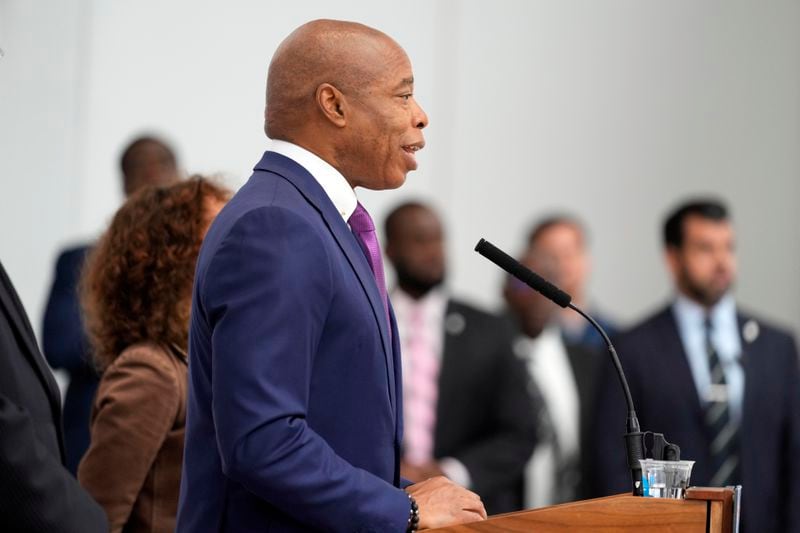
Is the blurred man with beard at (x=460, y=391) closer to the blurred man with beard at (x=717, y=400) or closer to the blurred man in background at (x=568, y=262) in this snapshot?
the blurred man with beard at (x=717, y=400)

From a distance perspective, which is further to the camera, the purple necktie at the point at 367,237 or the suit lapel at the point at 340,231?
the purple necktie at the point at 367,237

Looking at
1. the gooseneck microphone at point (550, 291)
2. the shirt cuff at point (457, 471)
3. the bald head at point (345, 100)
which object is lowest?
the shirt cuff at point (457, 471)

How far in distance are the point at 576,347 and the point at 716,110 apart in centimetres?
317

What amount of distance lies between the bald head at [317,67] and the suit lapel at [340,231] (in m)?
0.07

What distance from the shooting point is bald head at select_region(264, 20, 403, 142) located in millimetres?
2477

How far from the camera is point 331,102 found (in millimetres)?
2473

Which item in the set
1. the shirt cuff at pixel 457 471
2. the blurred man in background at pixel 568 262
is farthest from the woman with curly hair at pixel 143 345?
the blurred man in background at pixel 568 262

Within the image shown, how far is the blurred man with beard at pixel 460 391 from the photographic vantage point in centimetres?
530

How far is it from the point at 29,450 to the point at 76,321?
2.24m

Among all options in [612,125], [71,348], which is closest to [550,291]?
[71,348]

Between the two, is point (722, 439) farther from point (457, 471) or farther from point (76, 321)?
point (76, 321)

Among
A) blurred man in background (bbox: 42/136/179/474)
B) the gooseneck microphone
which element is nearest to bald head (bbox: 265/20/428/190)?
the gooseneck microphone

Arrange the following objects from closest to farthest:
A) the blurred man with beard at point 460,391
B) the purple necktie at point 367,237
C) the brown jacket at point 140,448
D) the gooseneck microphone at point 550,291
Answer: the gooseneck microphone at point 550,291, the purple necktie at point 367,237, the brown jacket at point 140,448, the blurred man with beard at point 460,391

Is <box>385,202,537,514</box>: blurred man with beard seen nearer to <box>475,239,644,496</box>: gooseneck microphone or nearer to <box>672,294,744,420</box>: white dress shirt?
<box>672,294,744,420</box>: white dress shirt
